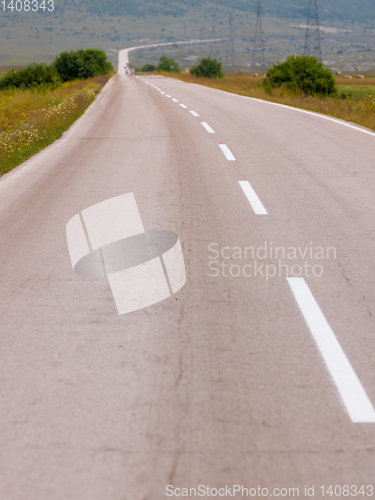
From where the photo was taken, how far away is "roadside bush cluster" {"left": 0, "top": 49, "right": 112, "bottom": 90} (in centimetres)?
4322

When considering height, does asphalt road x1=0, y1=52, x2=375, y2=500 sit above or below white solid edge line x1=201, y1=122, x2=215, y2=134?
above

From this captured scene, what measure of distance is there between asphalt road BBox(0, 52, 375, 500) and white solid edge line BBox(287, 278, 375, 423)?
0.04 feet

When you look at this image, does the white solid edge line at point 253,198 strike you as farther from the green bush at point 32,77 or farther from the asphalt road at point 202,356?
the green bush at point 32,77

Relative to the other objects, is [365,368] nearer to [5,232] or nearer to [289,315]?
[289,315]

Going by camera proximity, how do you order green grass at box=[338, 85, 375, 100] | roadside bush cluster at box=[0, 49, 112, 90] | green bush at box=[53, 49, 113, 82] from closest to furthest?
green grass at box=[338, 85, 375, 100]
roadside bush cluster at box=[0, 49, 112, 90]
green bush at box=[53, 49, 113, 82]

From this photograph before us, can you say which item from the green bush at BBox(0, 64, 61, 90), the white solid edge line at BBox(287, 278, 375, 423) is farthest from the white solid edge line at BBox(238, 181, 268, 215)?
the green bush at BBox(0, 64, 61, 90)

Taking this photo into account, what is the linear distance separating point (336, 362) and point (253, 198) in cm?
419

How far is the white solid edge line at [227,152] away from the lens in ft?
33.1

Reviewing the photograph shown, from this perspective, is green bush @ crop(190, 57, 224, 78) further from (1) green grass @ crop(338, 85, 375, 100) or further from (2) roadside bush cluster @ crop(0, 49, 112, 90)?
(1) green grass @ crop(338, 85, 375, 100)

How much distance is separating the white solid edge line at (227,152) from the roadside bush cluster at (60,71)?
102 ft

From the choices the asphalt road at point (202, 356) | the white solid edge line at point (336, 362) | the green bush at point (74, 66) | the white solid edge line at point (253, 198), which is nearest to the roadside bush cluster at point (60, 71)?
the green bush at point (74, 66)

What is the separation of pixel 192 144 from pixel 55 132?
509 centimetres

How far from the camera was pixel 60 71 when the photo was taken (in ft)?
206

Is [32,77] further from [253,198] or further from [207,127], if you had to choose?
[253,198]
